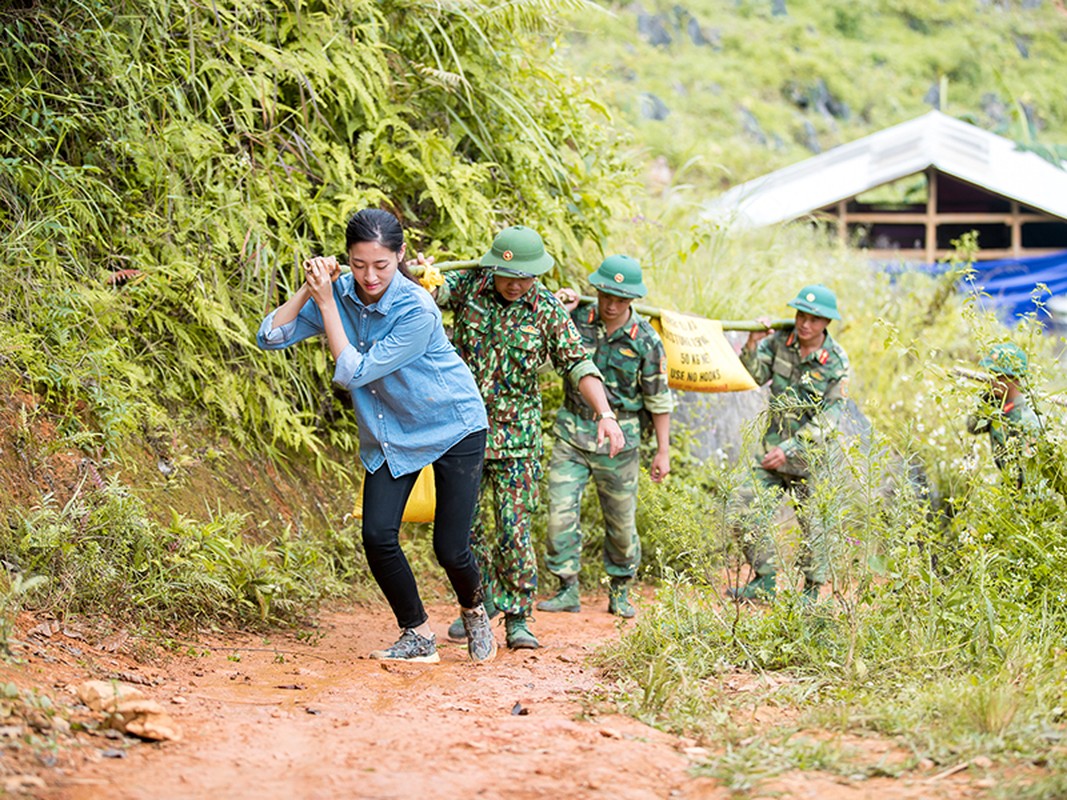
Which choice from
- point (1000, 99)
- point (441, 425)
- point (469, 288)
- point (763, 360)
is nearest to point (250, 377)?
point (469, 288)

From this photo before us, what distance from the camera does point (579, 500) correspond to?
6660 mm

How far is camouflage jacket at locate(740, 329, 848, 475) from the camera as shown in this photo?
683 cm

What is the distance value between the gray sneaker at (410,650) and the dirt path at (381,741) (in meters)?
0.05

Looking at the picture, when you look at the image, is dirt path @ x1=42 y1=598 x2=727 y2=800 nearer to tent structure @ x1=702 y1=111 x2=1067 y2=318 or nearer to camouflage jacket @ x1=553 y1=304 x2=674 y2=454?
camouflage jacket @ x1=553 y1=304 x2=674 y2=454

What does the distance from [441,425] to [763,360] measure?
2.91 metres

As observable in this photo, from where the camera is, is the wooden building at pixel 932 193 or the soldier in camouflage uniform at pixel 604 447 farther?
the wooden building at pixel 932 193

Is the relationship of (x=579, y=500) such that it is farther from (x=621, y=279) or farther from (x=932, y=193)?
(x=932, y=193)

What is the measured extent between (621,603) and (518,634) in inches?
47.5

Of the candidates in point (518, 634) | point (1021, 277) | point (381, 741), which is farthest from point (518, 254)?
point (1021, 277)

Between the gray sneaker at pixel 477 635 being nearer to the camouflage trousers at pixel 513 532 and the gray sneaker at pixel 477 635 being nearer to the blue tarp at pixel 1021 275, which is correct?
the camouflage trousers at pixel 513 532

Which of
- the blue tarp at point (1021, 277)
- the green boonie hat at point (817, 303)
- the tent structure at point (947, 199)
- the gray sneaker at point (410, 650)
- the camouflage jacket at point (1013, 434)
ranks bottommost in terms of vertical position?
the gray sneaker at point (410, 650)

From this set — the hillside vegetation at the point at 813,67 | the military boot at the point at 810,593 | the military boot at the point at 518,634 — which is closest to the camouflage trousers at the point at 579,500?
the military boot at the point at 518,634

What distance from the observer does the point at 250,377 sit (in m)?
6.43

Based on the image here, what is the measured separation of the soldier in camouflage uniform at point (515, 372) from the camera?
5.62 metres
